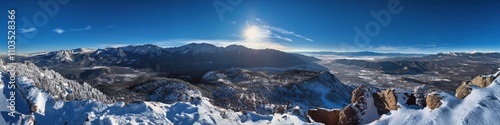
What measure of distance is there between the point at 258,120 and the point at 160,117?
13.0m

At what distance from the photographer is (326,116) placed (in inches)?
1236

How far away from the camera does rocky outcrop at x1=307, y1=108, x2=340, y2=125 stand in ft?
100

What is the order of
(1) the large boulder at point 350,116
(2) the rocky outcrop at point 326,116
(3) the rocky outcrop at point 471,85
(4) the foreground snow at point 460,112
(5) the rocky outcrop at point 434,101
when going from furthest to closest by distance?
1. (2) the rocky outcrop at point 326,116
2. (1) the large boulder at point 350,116
3. (3) the rocky outcrop at point 471,85
4. (5) the rocky outcrop at point 434,101
5. (4) the foreground snow at point 460,112

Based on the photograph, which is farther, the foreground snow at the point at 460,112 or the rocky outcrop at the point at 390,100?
the rocky outcrop at the point at 390,100

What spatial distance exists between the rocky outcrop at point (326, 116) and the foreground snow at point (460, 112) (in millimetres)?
6763

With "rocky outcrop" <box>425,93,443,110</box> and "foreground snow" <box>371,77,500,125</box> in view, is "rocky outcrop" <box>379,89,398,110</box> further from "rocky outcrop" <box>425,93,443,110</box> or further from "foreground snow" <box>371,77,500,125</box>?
"rocky outcrop" <box>425,93,443,110</box>

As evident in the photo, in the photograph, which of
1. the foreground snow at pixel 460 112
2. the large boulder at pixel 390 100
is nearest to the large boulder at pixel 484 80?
the foreground snow at pixel 460 112

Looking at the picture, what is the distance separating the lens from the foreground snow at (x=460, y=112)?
19.6 metres

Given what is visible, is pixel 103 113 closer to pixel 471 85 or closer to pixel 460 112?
pixel 460 112

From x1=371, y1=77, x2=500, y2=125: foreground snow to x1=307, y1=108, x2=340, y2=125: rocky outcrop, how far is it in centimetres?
676

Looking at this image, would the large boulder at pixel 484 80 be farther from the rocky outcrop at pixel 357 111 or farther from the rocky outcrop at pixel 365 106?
the rocky outcrop at pixel 357 111

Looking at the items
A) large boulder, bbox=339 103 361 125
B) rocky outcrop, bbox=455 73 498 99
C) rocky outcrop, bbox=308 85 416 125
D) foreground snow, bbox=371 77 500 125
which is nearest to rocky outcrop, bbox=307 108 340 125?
rocky outcrop, bbox=308 85 416 125

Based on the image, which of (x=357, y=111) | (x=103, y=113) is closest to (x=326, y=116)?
(x=357, y=111)

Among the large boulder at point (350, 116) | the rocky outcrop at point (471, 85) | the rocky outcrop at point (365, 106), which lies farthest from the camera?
the large boulder at point (350, 116)
